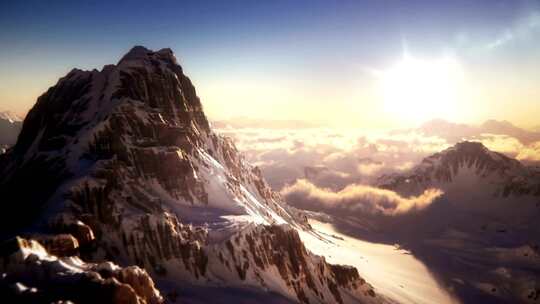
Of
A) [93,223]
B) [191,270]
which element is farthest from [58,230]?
[191,270]

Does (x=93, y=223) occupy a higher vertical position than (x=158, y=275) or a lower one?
higher

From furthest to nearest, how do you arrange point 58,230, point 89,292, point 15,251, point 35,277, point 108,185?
1. point 108,185
2. point 58,230
3. point 15,251
4. point 35,277
5. point 89,292

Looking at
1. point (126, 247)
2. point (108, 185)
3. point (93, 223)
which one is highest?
point (108, 185)

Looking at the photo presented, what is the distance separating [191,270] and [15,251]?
3419 inches

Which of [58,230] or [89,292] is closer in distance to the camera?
A: [89,292]

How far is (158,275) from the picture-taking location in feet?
582

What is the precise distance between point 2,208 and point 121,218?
152 ft

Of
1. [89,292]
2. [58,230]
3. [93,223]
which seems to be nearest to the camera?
[89,292]

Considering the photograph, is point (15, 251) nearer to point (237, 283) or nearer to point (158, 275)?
point (158, 275)

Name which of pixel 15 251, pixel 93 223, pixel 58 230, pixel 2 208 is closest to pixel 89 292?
pixel 15 251

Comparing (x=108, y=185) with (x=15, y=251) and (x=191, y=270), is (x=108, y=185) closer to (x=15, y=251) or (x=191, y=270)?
(x=191, y=270)

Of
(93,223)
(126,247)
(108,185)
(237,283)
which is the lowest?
(237,283)

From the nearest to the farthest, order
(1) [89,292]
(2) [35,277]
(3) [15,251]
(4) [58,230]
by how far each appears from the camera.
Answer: (1) [89,292], (2) [35,277], (3) [15,251], (4) [58,230]

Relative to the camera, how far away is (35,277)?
101 meters
